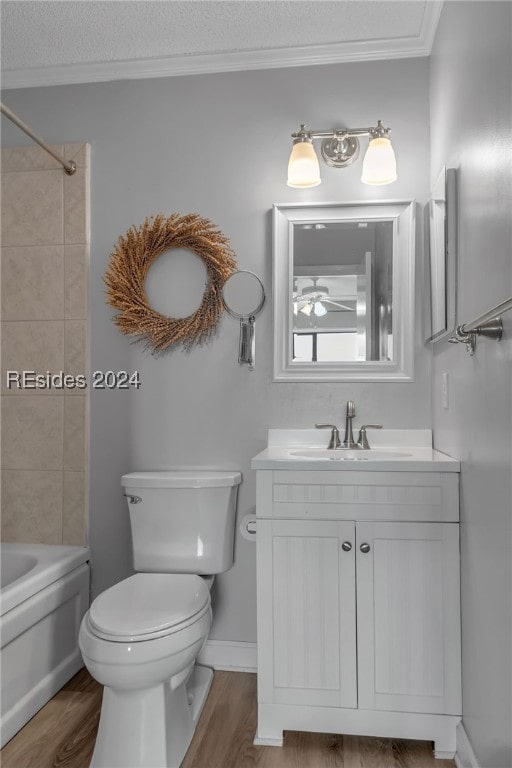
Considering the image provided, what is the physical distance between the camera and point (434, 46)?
85.0 inches

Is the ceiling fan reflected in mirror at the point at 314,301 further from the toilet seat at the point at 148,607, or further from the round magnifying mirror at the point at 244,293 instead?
the toilet seat at the point at 148,607

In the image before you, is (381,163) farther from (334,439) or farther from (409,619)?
(409,619)

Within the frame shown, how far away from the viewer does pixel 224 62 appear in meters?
2.35

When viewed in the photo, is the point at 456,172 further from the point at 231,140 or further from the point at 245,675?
the point at 245,675

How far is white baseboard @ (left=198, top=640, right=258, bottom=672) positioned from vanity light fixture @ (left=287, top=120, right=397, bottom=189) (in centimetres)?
180

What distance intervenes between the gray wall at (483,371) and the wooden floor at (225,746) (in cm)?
29

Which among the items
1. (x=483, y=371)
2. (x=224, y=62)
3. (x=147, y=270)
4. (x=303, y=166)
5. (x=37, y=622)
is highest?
(x=224, y=62)


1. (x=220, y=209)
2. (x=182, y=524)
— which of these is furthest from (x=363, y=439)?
(x=220, y=209)

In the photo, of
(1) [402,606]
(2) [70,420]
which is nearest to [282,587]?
(1) [402,606]

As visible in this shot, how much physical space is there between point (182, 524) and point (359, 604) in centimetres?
71

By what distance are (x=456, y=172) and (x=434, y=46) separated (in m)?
0.73

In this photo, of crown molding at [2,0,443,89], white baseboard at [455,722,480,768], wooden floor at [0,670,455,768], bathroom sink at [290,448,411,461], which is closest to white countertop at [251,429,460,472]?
bathroom sink at [290,448,411,461]

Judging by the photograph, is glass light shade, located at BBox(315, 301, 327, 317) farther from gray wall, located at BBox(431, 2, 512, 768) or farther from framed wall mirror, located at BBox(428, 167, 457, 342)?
gray wall, located at BBox(431, 2, 512, 768)

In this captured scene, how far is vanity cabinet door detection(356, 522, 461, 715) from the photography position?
1.73 metres
